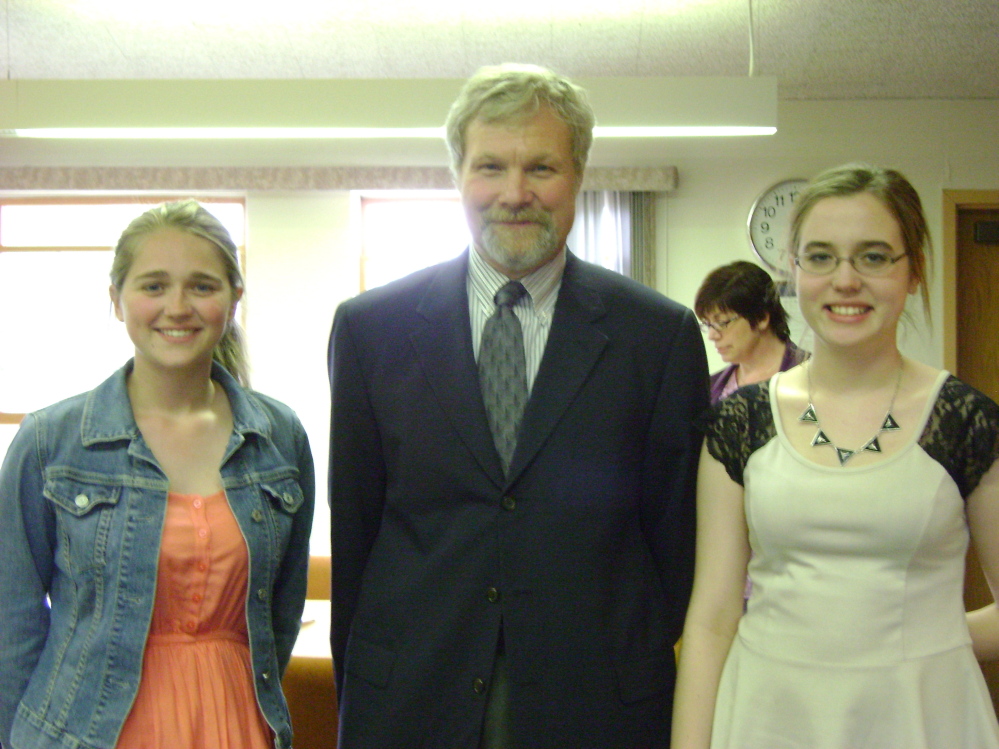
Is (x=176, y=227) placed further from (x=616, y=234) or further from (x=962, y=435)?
(x=616, y=234)

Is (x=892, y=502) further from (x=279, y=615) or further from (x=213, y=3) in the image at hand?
(x=213, y=3)

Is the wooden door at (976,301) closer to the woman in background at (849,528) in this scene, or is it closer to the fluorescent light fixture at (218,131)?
the fluorescent light fixture at (218,131)

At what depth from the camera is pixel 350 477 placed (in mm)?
1589

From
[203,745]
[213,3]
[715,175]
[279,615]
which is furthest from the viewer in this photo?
[715,175]

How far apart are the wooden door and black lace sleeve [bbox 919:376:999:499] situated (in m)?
4.50

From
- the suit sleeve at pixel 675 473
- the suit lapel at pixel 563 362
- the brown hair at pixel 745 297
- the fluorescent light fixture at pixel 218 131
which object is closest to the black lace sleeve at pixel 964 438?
the suit sleeve at pixel 675 473

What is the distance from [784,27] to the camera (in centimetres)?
420

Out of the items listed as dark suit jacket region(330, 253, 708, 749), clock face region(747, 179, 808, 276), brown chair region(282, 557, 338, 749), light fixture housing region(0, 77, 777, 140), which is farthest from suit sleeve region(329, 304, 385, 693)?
clock face region(747, 179, 808, 276)

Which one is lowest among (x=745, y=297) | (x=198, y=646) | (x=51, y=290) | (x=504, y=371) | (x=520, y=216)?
(x=198, y=646)

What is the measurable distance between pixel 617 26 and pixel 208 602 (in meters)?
3.41

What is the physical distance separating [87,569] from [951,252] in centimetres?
504

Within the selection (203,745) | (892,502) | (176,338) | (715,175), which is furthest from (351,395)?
(715,175)

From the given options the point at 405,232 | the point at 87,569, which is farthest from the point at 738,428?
the point at 405,232

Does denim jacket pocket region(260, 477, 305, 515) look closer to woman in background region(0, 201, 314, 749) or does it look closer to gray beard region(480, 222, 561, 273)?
woman in background region(0, 201, 314, 749)
